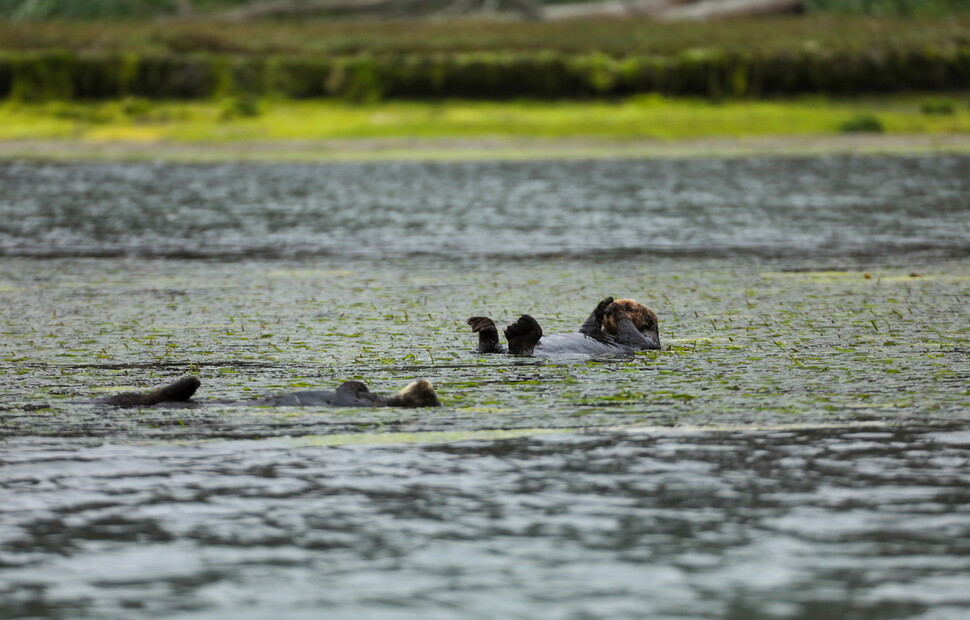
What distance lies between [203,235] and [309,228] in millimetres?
1488

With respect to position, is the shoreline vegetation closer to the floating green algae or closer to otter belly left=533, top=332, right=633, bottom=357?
the floating green algae

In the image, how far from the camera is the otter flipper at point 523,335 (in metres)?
10.4

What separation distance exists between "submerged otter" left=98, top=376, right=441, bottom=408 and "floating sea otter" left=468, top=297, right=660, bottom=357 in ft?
4.79

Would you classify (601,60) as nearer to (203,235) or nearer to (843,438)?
(203,235)

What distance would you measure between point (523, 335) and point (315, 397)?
1.77 metres

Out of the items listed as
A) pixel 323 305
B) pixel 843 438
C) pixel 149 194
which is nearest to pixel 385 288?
pixel 323 305

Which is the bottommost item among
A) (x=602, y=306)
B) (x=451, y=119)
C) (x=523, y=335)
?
(x=523, y=335)

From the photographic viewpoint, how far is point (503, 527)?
274 inches

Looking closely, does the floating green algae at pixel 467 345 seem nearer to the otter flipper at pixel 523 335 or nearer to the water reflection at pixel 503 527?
the otter flipper at pixel 523 335

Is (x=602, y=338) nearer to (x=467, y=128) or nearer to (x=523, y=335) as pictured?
(x=523, y=335)

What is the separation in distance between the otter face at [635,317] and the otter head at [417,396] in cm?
212

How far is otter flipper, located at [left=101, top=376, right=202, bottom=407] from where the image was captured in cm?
919

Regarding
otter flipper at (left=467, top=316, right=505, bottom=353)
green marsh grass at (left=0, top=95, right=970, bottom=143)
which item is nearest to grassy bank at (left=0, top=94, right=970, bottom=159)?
green marsh grass at (left=0, top=95, right=970, bottom=143)

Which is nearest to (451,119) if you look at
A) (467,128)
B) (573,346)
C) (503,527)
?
(467,128)
